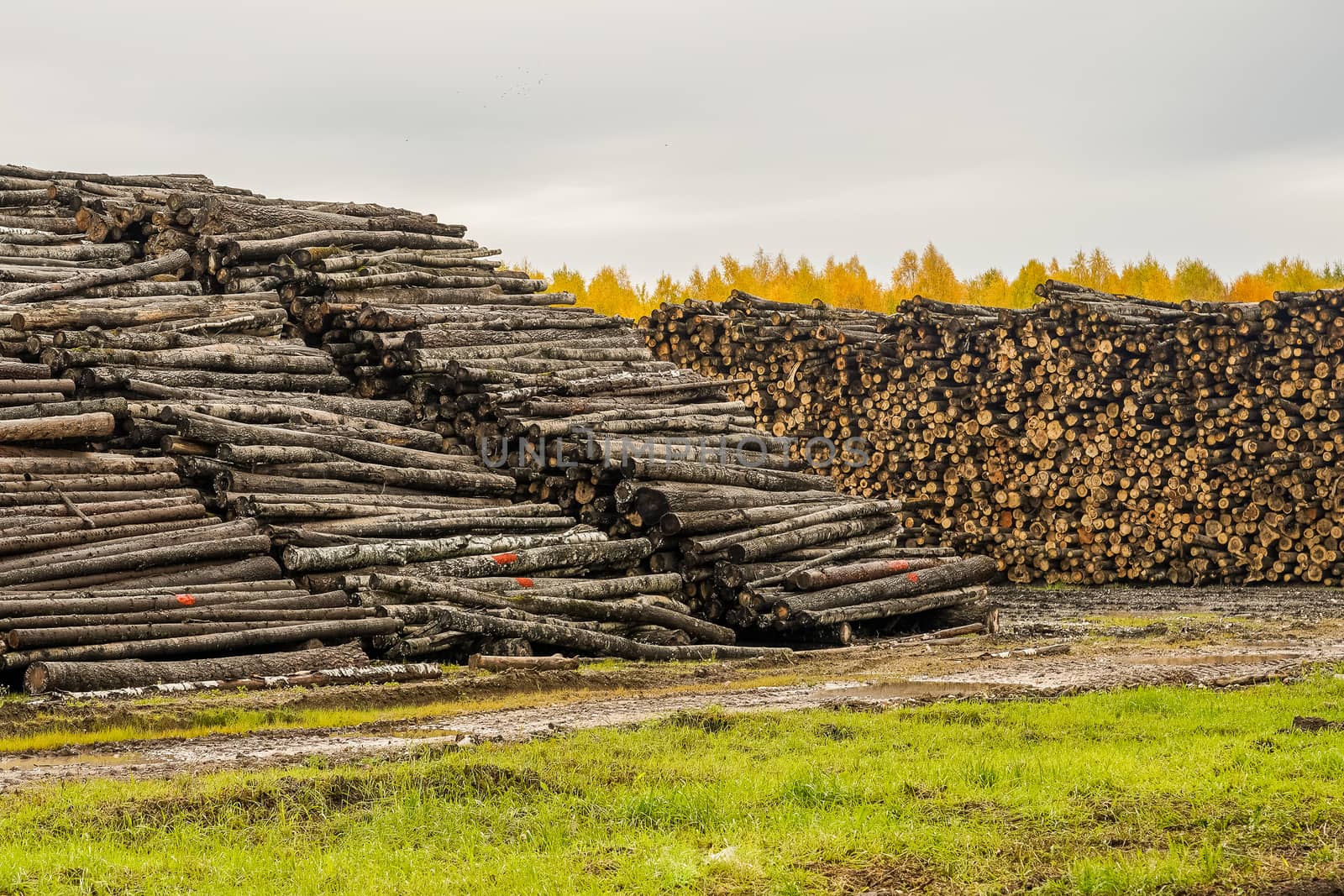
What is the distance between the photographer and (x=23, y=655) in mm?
12102

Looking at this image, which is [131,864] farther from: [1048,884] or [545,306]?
[545,306]

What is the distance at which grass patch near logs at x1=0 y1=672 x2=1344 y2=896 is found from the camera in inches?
243

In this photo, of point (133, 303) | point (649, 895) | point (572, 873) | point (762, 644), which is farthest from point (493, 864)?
point (133, 303)

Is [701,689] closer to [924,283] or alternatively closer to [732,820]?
[732,820]

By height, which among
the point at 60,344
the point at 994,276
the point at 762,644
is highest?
the point at 994,276

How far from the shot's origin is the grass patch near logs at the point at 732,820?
20.3 feet

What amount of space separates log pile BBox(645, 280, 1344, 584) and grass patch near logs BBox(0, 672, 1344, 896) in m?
14.0

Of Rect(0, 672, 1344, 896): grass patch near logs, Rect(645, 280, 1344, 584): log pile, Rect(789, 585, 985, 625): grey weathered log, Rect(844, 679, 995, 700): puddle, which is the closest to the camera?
Rect(0, 672, 1344, 896): grass patch near logs

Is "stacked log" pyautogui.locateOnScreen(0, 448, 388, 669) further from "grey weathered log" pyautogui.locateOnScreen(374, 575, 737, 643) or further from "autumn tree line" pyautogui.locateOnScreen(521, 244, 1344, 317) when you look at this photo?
"autumn tree line" pyautogui.locateOnScreen(521, 244, 1344, 317)

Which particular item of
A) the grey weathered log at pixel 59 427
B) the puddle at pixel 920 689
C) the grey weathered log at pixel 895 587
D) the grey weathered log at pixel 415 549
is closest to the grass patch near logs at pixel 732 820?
the puddle at pixel 920 689

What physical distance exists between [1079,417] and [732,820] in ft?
60.0

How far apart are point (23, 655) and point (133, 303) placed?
7.74 metres

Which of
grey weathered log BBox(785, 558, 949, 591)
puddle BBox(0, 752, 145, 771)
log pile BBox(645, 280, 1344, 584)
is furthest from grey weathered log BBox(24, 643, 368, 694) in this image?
log pile BBox(645, 280, 1344, 584)

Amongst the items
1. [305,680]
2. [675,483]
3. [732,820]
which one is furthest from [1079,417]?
[732,820]
